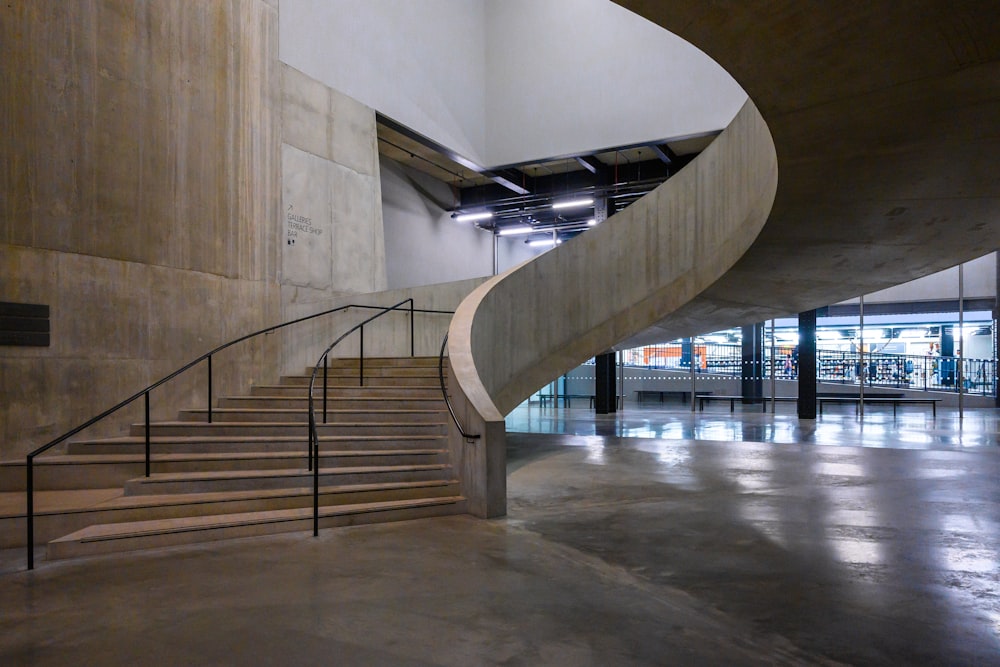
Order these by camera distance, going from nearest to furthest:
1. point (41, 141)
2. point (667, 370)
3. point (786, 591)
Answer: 1. point (786, 591)
2. point (41, 141)
3. point (667, 370)

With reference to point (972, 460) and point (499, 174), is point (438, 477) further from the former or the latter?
point (499, 174)

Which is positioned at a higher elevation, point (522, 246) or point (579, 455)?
point (522, 246)

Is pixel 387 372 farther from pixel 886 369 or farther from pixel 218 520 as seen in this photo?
pixel 886 369

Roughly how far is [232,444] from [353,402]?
187cm

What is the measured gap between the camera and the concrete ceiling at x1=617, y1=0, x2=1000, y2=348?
3830mm

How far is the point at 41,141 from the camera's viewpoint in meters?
8.94

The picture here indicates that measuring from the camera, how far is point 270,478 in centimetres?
Answer: 754

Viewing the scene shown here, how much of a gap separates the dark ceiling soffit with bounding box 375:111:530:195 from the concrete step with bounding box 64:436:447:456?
33.0 feet

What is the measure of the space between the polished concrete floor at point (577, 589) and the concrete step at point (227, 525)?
0.20 metres

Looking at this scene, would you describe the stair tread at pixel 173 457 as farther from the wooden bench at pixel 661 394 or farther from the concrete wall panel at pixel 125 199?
the wooden bench at pixel 661 394

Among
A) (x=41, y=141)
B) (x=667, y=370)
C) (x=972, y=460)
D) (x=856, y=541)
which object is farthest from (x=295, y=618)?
(x=667, y=370)

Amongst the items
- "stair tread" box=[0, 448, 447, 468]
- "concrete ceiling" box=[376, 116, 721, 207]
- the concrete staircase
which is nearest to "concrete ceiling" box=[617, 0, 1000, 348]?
the concrete staircase

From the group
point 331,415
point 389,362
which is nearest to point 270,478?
point 331,415

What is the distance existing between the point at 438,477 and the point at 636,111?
1308 centimetres
